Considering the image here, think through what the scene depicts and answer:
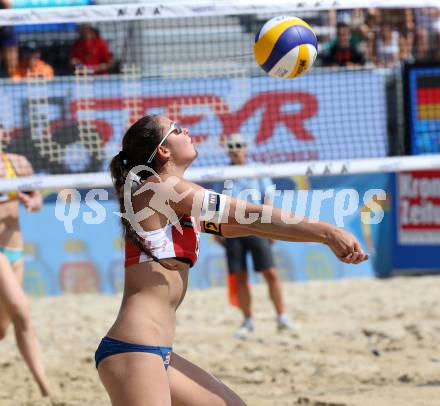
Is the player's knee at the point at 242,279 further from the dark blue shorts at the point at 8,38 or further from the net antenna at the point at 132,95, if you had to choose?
the dark blue shorts at the point at 8,38

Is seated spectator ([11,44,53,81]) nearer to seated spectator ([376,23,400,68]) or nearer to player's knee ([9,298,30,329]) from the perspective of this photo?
player's knee ([9,298,30,329])

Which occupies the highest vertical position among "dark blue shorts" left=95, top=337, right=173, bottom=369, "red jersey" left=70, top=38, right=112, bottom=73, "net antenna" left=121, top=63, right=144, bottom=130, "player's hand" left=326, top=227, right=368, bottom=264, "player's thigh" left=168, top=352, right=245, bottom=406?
"red jersey" left=70, top=38, right=112, bottom=73

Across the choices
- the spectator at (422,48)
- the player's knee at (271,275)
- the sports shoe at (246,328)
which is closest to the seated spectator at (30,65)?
→ the player's knee at (271,275)

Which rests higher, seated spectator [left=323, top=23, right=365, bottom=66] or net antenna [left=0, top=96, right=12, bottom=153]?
seated spectator [left=323, top=23, right=365, bottom=66]

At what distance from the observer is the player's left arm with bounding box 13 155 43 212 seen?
5.78 metres

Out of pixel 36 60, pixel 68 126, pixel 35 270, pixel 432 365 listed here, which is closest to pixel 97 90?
pixel 36 60

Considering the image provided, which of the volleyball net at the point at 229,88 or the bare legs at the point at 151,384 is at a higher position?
the volleyball net at the point at 229,88

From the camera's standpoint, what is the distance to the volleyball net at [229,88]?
7.66 m

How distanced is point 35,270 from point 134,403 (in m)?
6.37

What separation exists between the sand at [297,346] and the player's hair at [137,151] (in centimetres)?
222

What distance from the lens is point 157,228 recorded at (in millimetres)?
3359

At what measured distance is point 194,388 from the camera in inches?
136

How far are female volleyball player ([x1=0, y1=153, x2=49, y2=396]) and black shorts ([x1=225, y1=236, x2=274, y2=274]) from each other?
2.16 meters

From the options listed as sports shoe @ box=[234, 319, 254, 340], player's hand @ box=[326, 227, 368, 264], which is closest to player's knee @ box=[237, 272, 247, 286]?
sports shoe @ box=[234, 319, 254, 340]
